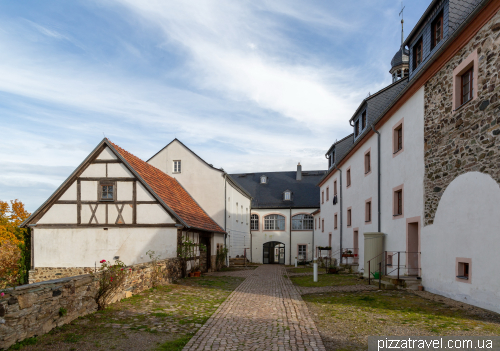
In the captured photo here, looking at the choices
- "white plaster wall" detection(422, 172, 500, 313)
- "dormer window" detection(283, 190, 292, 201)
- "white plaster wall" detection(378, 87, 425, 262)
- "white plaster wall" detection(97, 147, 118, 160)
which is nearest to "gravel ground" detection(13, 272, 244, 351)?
"white plaster wall" detection(422, 172, 500, 313)

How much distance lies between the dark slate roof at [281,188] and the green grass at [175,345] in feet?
110

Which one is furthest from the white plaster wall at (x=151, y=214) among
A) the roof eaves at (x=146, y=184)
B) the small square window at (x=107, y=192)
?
the small square window at (x=107, y=192)

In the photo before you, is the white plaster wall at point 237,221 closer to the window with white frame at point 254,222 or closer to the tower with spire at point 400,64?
the window with white frame at point 254,222

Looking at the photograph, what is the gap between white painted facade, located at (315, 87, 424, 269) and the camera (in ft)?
42.2

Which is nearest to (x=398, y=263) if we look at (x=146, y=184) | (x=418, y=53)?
(x=418, y=53)

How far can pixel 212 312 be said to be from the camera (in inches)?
361

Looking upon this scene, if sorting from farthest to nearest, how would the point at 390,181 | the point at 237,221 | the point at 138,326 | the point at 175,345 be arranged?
the point at 237,221 → the point at 390,181 → the point at 138,326 → the point at 175,345

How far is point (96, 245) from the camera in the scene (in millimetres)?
18000

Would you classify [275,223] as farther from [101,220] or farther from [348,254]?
[101,220]

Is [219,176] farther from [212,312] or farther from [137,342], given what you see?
[137,342]

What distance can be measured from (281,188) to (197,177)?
17003 mm

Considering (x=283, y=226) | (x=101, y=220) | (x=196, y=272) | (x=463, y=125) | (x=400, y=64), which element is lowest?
(x=196, y=272)

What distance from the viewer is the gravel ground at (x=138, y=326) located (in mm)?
6234

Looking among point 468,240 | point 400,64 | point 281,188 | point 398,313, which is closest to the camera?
point 398,313
